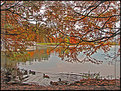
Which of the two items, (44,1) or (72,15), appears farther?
(72,15)

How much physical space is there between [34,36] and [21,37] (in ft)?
1.80

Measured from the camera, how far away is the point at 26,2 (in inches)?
131

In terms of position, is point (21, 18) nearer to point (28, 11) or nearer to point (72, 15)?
point (28, 11)

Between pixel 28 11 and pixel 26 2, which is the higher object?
pixel 26 2

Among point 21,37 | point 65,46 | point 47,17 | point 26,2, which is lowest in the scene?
point 65,46

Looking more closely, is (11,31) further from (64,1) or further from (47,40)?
(64,1)

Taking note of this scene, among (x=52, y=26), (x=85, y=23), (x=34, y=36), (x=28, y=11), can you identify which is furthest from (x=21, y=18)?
(x=85, y=23)

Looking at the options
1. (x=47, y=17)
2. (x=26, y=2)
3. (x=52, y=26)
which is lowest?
(x=52, y=26)

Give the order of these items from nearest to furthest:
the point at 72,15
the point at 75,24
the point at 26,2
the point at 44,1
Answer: the point at 26,2 → the point at 44,1 → the point at 72,15 → the point at 75,24

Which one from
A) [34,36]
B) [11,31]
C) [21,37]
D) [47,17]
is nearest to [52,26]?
[47,17]

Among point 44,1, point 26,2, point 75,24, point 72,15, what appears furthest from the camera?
point 75,24

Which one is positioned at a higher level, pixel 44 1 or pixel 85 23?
pixel 44 1

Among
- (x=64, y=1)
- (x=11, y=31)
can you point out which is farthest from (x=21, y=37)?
(x=64, y=1)

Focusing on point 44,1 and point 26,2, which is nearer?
point 26,2
